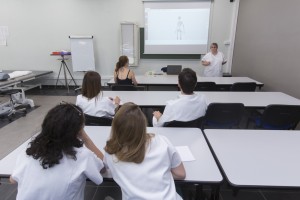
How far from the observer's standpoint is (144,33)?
5.67 m

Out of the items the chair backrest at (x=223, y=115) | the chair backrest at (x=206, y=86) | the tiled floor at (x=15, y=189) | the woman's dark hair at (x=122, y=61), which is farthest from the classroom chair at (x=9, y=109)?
the chair backrest at (x=223, y=115)

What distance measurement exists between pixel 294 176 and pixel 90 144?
4.17 ft

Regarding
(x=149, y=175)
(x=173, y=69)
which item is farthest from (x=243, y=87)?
(x=149, y=175)

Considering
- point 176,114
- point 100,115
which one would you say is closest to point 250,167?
point 176,114

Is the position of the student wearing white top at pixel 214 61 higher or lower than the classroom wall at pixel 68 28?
lower

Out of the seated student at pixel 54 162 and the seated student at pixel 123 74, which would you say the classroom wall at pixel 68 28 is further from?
the seated student at pixel 54 162

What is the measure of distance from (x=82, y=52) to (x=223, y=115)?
4546 mm

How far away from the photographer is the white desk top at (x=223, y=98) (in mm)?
2674

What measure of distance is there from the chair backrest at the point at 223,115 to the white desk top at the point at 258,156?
46 centimetres

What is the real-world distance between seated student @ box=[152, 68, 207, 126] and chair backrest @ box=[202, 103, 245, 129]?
32 cm

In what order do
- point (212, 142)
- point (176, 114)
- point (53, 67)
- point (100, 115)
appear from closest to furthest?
1. point (212, 142)
2. point (176, 114)
3. point (100, 115)
4. point (53, 67)

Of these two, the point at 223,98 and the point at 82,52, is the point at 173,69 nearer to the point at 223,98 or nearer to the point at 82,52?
the point at 223,98

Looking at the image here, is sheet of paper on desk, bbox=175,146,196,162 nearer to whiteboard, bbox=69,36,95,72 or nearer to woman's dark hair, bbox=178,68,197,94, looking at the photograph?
woman's dark hair, bbox=178,68,197,94

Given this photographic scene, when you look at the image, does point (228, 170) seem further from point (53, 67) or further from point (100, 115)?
point (53, 67)
